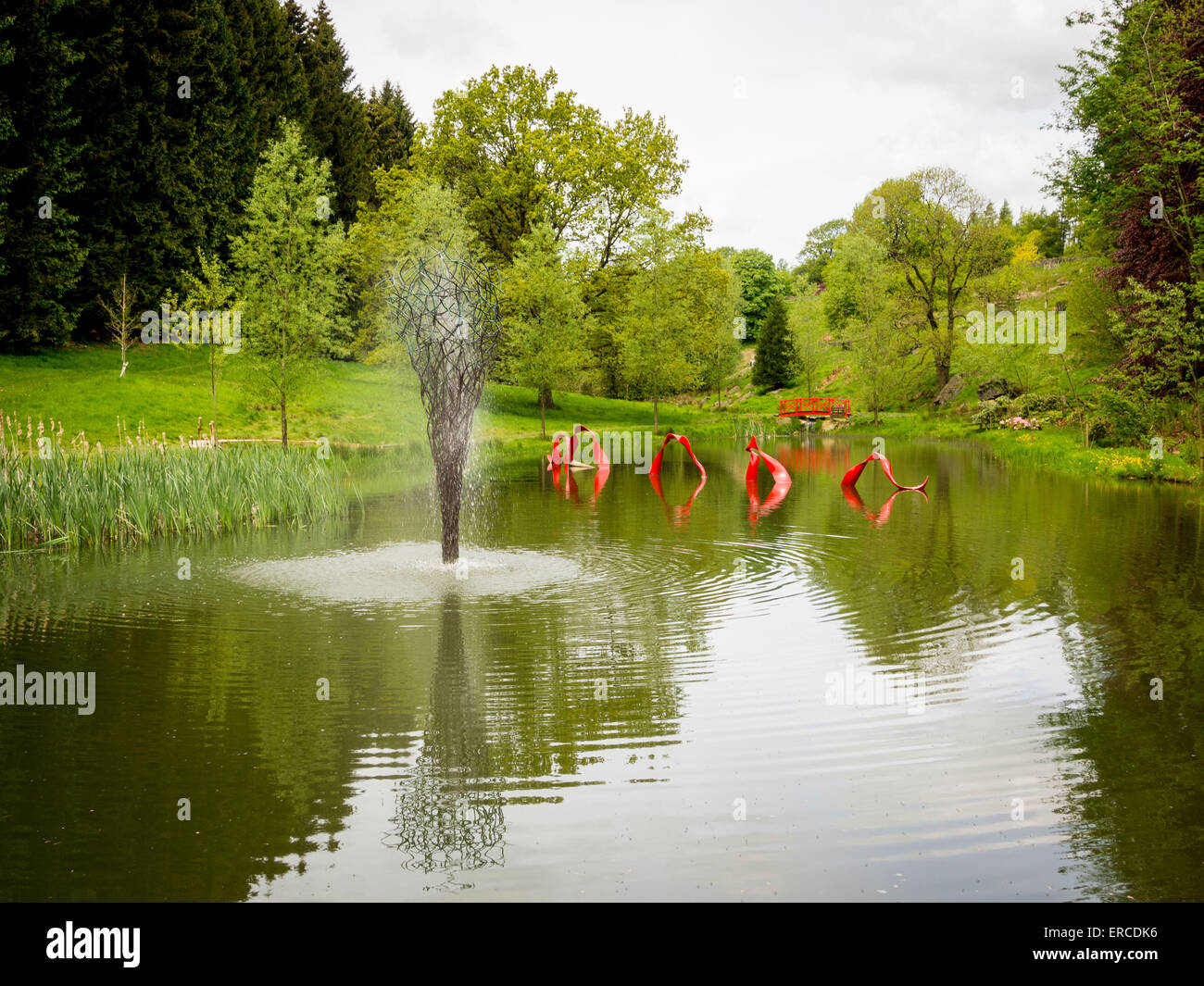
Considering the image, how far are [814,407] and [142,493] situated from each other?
51339 millimetres

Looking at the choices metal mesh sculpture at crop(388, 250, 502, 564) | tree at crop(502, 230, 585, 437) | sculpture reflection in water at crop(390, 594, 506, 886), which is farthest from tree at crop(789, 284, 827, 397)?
sculpture reflection in water at crop(390, 594, 506, 886)

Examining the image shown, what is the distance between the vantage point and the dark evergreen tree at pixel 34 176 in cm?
3797

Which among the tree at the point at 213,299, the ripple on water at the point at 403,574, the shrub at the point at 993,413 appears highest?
the tree at the point at 213,299

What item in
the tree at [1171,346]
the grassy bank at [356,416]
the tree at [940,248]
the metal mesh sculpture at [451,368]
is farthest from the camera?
the tree at [940,248]

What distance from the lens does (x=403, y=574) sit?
1340 centimetres

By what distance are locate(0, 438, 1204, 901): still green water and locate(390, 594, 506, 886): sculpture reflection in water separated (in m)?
0.03

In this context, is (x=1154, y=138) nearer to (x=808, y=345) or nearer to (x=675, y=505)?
(x=675, y=505)

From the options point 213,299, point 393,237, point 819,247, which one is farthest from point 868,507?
point 819,247

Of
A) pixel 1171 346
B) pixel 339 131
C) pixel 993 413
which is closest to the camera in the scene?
pixel 1171 346

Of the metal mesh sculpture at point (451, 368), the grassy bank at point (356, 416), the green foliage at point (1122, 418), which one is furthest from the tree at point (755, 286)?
the metal mesh sculpture at point (451, 368)

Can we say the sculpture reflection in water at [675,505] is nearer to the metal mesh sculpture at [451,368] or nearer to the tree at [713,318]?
the metal mesh sculpture at [451,368]

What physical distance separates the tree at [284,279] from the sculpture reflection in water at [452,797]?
25077 mm
